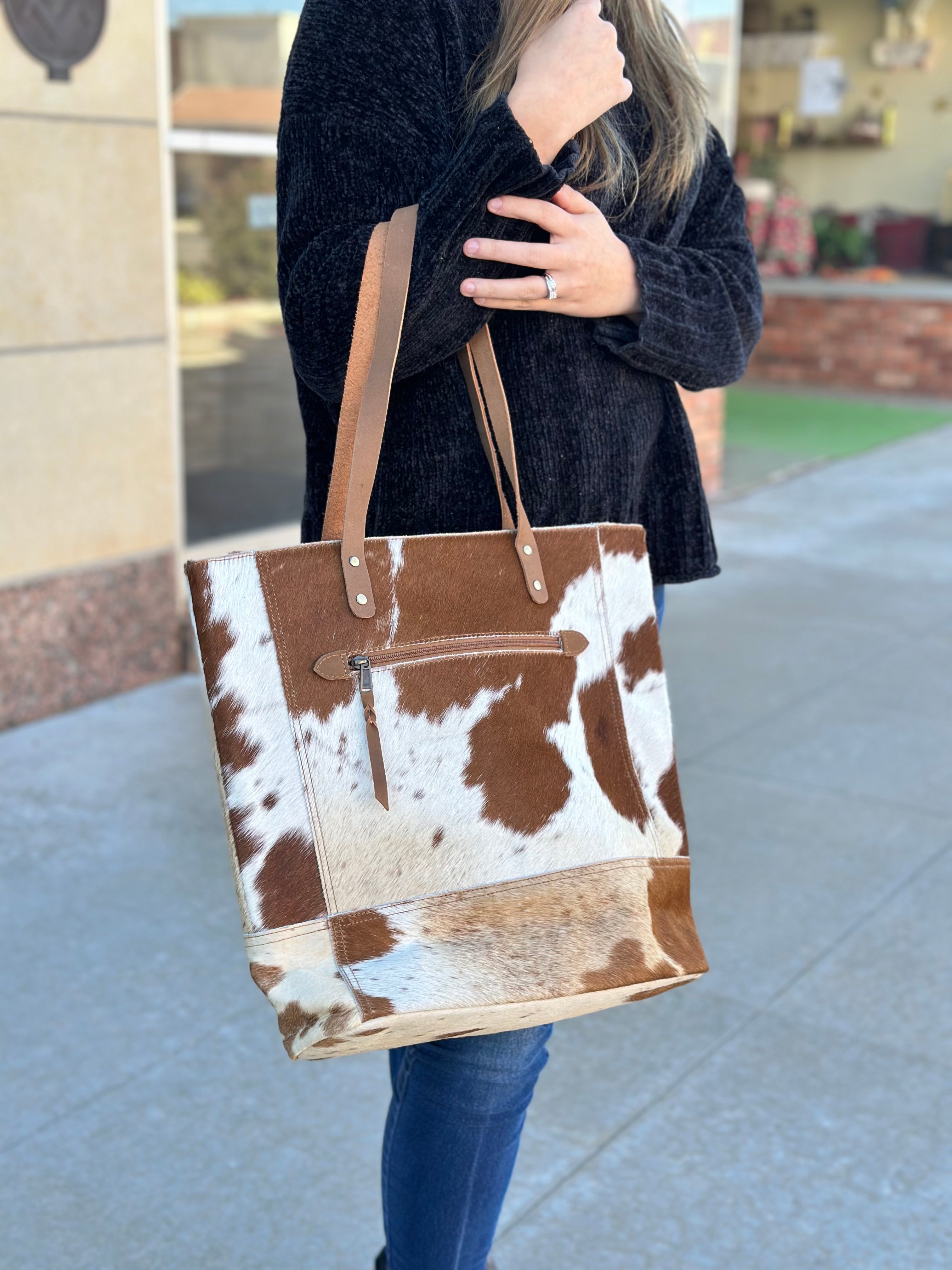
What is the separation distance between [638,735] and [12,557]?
2992 mm

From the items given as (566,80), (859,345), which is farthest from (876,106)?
(566,80)

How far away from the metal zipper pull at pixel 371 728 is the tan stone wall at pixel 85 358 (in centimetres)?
298

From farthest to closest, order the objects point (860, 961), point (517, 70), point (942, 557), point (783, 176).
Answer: point (783, 176) → point (942, 557) → point (860, 961) → point (517, 70)

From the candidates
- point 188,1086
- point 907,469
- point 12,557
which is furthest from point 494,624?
point 907,469

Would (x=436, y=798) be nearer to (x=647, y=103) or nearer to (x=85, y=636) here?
(x=647, y=103)

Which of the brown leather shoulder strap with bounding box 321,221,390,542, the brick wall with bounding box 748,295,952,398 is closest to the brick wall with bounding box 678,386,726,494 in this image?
the brick wall with bounding box 748,295,952,398

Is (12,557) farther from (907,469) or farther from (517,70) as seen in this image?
(907,469)

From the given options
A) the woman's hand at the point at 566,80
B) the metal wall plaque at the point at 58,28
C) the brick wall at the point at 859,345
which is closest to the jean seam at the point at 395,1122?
the woman's hand at the point at 566,80

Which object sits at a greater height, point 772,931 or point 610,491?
point 610,491

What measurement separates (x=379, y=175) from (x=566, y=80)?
199 mm

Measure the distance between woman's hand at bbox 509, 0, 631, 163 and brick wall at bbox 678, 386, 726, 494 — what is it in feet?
19.9

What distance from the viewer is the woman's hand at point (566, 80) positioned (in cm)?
137

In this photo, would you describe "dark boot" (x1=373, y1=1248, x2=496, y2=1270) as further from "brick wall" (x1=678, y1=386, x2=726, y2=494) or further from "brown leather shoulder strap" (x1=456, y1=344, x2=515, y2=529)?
"brick wall" (x1=678, y1=386, x2=726, y2=494)

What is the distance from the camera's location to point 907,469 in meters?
9.19
